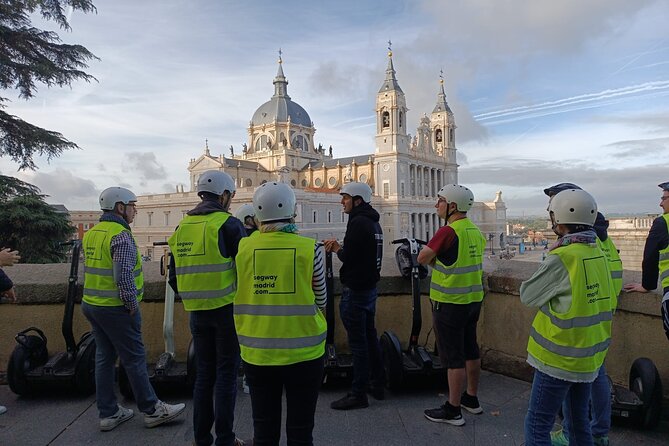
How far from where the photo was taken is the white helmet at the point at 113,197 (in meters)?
3.43

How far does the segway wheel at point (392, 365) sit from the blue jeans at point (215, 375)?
1454 mm

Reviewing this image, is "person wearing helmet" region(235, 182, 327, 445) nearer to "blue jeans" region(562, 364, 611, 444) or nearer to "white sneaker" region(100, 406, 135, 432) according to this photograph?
"white sneaker" region(100, 406, 135, 432)

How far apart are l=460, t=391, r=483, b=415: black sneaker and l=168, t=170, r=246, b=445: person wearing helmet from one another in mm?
1764

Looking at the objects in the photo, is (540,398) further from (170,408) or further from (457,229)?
(170,408)

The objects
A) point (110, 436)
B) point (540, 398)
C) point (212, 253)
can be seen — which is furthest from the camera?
point (110, 436)

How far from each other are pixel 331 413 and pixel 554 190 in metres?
2.32

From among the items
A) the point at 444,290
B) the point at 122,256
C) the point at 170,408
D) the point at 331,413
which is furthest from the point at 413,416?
the point at 122,256

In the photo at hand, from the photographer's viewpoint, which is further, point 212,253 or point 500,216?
point 500,216

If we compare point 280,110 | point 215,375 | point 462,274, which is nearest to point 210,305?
point 215,375

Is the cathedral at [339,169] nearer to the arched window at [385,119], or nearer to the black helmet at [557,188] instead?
the arched window at [385,119]

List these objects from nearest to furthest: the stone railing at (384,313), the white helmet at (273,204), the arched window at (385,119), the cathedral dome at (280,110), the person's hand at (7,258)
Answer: the white helmet at (273,204) → the person's hand at (7,258) → the stone railing at (384,313) → the arched window at (385,119) → the cathedral dome at (280,110)

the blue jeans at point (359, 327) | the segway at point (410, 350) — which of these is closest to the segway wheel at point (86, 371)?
the blue jeans at point (359, 327)

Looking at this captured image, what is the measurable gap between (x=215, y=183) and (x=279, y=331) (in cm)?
130

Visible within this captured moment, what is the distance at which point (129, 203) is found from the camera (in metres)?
3.55
